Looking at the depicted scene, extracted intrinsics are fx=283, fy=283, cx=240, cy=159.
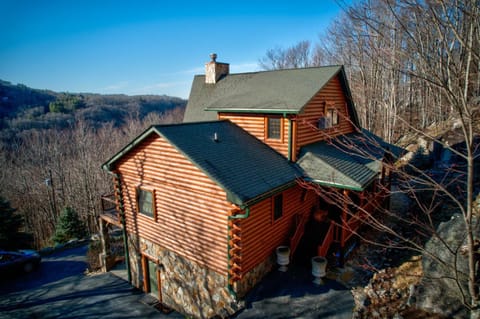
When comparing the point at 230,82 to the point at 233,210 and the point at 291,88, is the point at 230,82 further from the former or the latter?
the point at 233,210

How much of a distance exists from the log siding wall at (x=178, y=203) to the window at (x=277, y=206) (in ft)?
6.61

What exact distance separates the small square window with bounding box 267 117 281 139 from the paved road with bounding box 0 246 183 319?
7889 millimetres

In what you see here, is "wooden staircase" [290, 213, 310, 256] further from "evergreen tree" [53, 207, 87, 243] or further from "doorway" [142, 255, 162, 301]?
"evergreen tree" [53, 207, 87, 243]

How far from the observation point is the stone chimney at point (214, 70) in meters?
18.0

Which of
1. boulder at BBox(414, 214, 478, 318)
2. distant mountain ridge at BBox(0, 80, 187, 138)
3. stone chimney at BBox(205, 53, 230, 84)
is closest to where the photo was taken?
boulder at BBox(414, 214, 478, 318)

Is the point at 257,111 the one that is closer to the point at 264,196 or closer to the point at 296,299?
the point at 264,196

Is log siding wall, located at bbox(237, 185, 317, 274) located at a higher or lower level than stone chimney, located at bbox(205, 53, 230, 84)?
lower

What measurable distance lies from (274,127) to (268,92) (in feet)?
7.00

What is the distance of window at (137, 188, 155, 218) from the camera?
1099 centimetres

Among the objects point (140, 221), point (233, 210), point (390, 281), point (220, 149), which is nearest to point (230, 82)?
point (220, 149)

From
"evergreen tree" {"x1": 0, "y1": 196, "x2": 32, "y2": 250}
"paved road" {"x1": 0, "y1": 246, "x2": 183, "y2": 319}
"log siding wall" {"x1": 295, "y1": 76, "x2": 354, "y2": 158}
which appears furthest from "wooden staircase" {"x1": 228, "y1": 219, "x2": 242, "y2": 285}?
"evergreen tree" {"x1": 0, "y1": 196, "x2": 32, "y2": 250}

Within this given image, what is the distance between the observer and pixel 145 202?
11.3m

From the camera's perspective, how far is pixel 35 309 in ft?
41.0

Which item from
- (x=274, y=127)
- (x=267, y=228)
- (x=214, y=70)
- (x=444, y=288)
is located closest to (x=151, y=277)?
(x=267, y=228)
